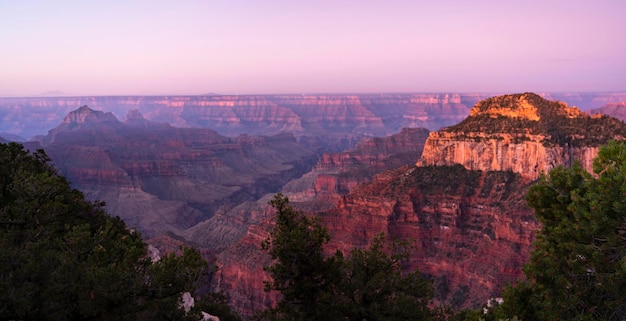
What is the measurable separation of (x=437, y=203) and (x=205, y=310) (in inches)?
1472

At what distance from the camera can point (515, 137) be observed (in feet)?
189

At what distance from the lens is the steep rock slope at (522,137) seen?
171 ft

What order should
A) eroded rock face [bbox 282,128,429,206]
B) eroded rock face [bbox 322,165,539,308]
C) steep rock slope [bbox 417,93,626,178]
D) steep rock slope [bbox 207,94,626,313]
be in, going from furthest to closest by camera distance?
eroded rock face [bbox 282,128,429,206], steep rock slope [bbox 417,93,626,178], steep rock slope [bbox 207,94,626,313], eroded rock face [bbox 322,165,539,308]

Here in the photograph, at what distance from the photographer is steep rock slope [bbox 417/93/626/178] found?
52.0m

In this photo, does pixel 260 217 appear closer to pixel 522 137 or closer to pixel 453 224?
pixel 453 224

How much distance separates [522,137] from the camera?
56625mm

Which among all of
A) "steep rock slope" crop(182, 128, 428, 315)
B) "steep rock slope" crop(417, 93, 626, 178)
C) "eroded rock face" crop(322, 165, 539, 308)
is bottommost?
"steep rock slope" crop(182, 128, 428, 315)

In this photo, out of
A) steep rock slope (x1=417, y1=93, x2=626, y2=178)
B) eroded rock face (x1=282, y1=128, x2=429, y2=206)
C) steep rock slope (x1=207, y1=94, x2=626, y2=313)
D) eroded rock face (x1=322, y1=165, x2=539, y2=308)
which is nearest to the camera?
eroded rock face (x1=322, y1=165, x2=539, y2=308)

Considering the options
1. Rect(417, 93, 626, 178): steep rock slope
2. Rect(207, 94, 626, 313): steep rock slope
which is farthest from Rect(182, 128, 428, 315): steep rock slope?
Rect(417, 93, 626, 178): steep rock slope

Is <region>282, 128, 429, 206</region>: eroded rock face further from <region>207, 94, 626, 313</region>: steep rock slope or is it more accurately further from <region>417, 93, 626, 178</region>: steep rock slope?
<region>417, 93, 626, 178</region>: steep rock slope

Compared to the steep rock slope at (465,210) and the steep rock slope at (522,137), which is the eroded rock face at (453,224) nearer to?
the steep rock slope at (465,210)

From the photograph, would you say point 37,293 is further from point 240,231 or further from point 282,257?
point 240,231

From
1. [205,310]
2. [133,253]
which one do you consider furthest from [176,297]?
[205,310]

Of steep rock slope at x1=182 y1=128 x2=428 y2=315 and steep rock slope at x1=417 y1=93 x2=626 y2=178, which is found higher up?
steep rock slope at x1=417 y1=93 x2=626 y2=178
